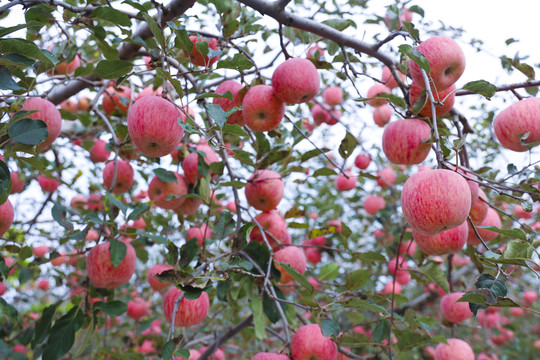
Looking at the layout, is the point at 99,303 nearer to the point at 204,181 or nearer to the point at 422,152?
the point at 204,181

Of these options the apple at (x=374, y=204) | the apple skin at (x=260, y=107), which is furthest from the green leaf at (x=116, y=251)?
the apple at (x=374, y=204)

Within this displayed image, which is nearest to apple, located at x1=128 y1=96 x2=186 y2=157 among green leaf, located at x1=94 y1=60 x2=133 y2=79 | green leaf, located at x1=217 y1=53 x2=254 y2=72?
green leaf, located at x1=94 y1=60 x2=133 y2=79

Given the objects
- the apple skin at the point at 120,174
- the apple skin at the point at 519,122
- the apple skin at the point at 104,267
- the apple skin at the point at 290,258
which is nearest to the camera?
the apple skin at the point at 519,122

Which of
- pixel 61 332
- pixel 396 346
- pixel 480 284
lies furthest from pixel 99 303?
pixel 480 284

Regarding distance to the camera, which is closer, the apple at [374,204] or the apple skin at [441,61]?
the apple skin at [441,61]

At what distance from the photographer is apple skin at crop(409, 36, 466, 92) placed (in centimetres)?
123

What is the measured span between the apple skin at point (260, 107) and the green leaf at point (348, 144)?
30 cm

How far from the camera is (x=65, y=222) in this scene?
138cm

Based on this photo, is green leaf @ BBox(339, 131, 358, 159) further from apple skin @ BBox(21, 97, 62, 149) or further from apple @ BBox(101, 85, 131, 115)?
apple @ BBox(101, 85, 131, 115)

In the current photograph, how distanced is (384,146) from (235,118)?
605 millimetres

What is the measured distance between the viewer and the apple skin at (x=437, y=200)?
985 millimetres

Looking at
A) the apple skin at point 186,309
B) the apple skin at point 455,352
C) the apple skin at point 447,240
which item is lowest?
the apple skin at point 455,352

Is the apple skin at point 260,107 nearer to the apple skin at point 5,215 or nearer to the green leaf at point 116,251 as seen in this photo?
the green leaf at point 116,251

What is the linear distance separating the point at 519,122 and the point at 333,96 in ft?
6.25
